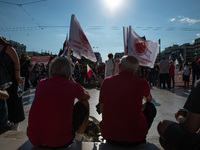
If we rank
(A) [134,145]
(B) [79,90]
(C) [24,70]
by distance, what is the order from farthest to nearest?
1. (C) [24,70]
2. (A) [134,145]
3. (B) [79,90]

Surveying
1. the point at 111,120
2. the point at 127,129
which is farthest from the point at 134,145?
the point at 111,120

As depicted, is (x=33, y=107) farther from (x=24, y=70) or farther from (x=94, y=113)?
(x=24, y=70)

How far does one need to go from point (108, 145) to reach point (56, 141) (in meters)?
0.60

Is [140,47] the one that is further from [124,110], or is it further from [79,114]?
[79,114]

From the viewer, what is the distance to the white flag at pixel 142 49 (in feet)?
13.9

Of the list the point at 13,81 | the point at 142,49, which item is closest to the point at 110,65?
the point at 142,49

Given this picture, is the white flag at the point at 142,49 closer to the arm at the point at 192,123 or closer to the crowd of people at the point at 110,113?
the crowd of people at the point at 110,113

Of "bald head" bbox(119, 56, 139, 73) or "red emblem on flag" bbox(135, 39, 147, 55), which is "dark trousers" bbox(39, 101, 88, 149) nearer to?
"bald head" bbox(119, 56, 139, 73)

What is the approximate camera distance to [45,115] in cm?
146

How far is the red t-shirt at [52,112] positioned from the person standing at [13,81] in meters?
1.35

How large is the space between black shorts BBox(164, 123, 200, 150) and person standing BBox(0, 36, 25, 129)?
2484 mm

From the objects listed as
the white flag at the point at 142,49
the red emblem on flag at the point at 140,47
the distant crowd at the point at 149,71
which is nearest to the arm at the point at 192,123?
the white flag at the point at 142,49

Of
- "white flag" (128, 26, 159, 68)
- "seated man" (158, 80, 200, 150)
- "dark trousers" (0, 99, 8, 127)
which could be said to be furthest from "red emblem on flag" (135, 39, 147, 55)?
"dark trousers" (0, 99, 8, 127)

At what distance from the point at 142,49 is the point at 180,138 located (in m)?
3.30
